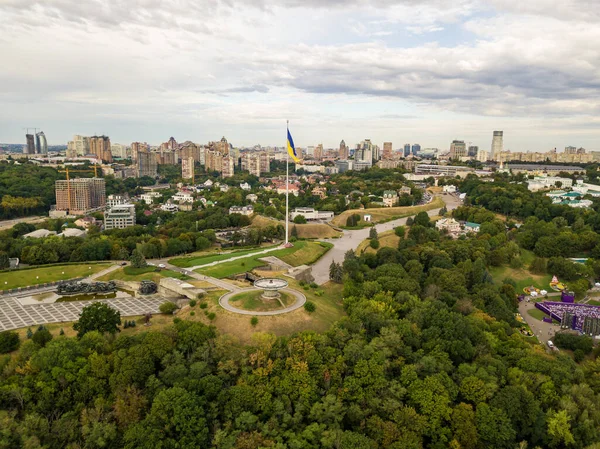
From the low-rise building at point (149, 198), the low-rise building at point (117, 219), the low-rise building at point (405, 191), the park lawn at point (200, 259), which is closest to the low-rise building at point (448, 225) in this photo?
the low-rise building at point (405, 191)

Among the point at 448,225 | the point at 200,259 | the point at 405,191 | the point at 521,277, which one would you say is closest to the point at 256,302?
the point at 200,259

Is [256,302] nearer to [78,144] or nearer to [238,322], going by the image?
[238,322]

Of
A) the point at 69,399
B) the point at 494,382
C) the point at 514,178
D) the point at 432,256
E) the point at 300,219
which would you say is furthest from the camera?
the point at 514,178

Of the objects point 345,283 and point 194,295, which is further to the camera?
point 345,283

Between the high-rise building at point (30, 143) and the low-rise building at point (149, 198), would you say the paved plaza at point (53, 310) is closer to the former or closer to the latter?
the low-rise building at point (149, 198)

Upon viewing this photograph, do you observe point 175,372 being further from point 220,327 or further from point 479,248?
point 479,248

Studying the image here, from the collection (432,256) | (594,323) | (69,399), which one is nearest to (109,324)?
(69,399)
